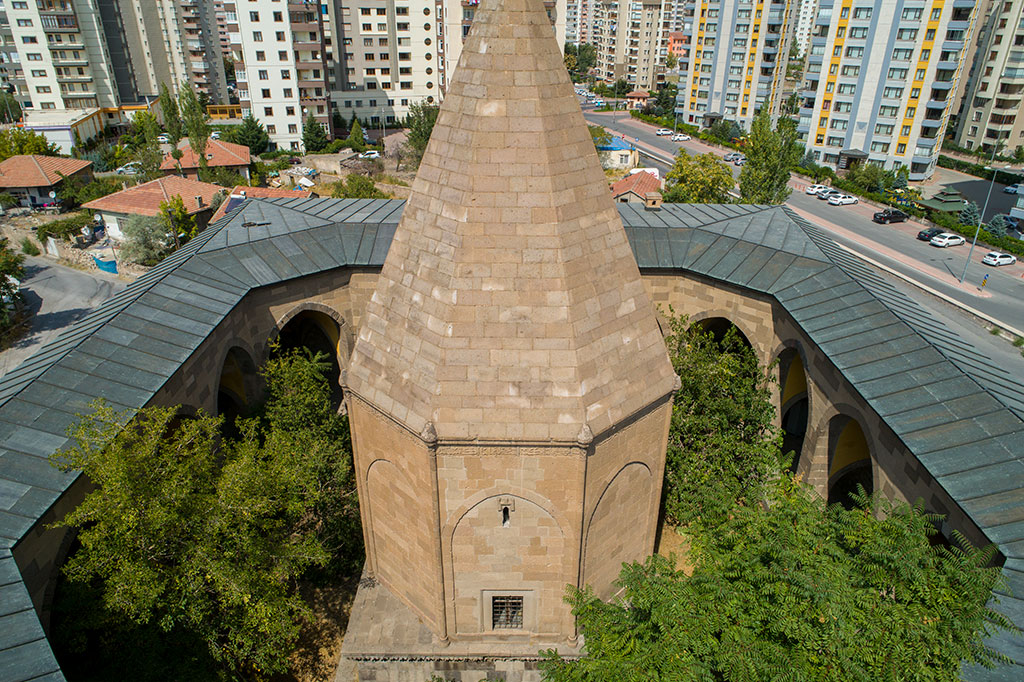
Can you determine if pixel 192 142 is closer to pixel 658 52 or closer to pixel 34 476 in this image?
pixel 34 476

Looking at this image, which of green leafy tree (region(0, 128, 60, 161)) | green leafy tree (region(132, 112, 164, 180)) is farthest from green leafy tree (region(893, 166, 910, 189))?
green leafy tree (region(0, 128, 60, 161))

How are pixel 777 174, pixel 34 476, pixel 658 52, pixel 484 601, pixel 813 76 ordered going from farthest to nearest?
pixel 658 52, pixel 813 76, pixel 777 174, pixel 484 601, pixel 34 476

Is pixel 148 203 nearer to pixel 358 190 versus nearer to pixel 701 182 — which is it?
pixel 358 190

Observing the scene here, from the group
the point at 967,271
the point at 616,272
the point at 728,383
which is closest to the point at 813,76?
the point at 967,271

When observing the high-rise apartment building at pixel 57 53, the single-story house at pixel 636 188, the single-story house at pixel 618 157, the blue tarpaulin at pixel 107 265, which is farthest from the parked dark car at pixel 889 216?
the high-rise apartment building at pixel 57 53

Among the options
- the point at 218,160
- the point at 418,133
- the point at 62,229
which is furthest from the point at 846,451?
the point at 218,160
